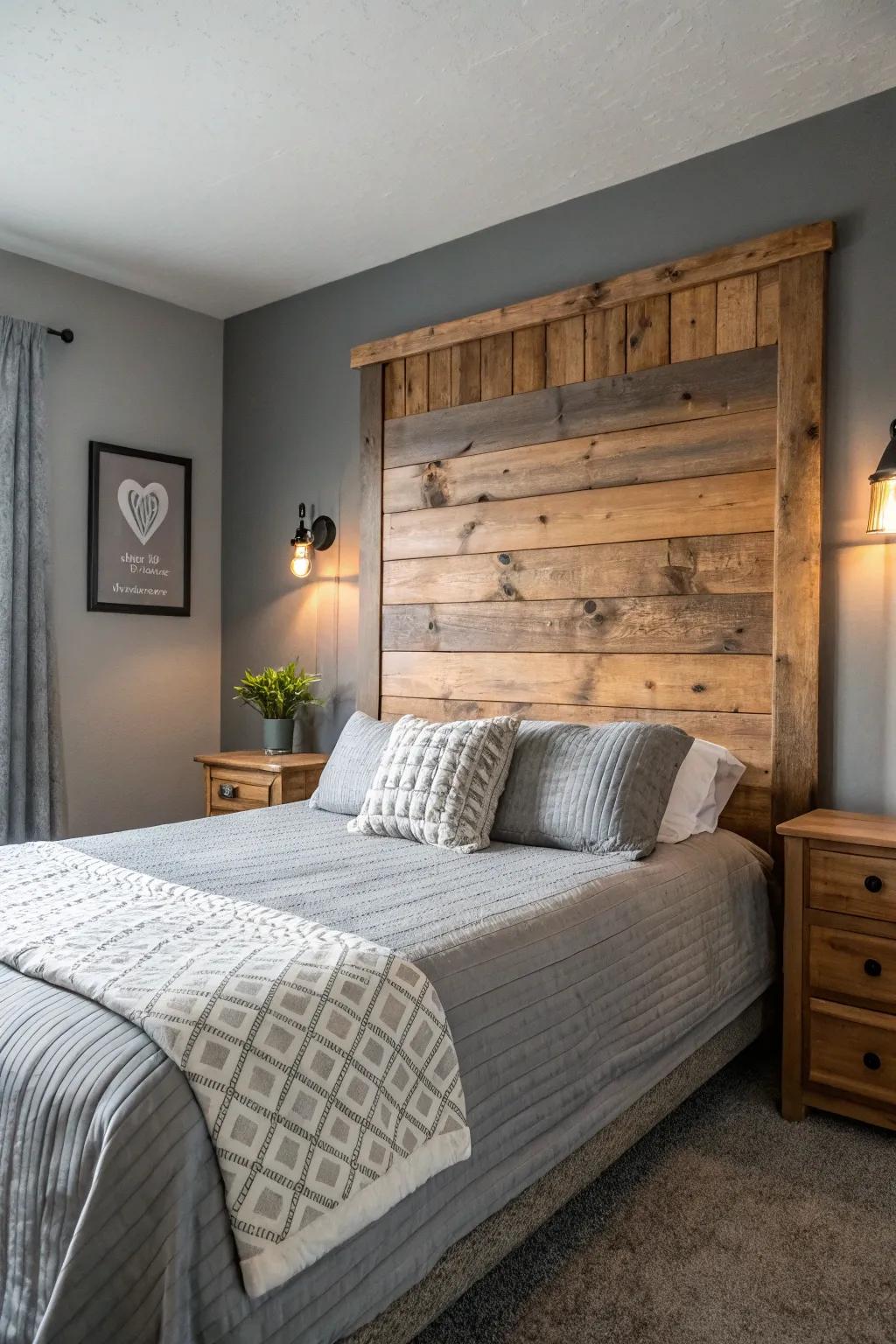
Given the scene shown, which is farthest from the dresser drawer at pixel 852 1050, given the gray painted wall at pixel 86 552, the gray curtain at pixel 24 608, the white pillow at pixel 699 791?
the gray painted wall at pixel 86 552

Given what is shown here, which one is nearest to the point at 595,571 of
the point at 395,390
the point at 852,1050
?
the point at 395,390

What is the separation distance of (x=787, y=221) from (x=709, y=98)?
399 millimetres

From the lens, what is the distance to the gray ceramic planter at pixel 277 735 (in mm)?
3801

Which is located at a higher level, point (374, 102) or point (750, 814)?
point (374, 102)

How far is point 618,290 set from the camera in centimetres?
298

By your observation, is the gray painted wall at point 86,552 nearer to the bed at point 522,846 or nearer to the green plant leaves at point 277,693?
the green plant leaves at point 277,693

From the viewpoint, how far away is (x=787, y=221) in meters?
2.69

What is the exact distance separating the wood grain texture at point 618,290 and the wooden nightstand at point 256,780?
5.17 ft

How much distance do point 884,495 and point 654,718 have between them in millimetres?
911

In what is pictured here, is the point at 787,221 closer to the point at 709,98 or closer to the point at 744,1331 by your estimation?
the point at 709,98

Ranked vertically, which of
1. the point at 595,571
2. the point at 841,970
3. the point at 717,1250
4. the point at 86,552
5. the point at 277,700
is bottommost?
the point at 717,1250

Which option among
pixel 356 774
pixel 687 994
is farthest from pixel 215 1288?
pixel 356 774

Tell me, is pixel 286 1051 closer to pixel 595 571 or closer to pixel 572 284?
pixel 595 571

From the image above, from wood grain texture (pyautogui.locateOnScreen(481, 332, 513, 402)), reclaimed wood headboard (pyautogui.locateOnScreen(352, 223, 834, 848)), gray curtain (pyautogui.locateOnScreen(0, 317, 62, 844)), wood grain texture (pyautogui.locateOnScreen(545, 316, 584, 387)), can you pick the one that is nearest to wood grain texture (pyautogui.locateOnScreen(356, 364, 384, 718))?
reclaimed wood headboard (pyautogui.locateOnScreen(352, 223, 834, 848))
